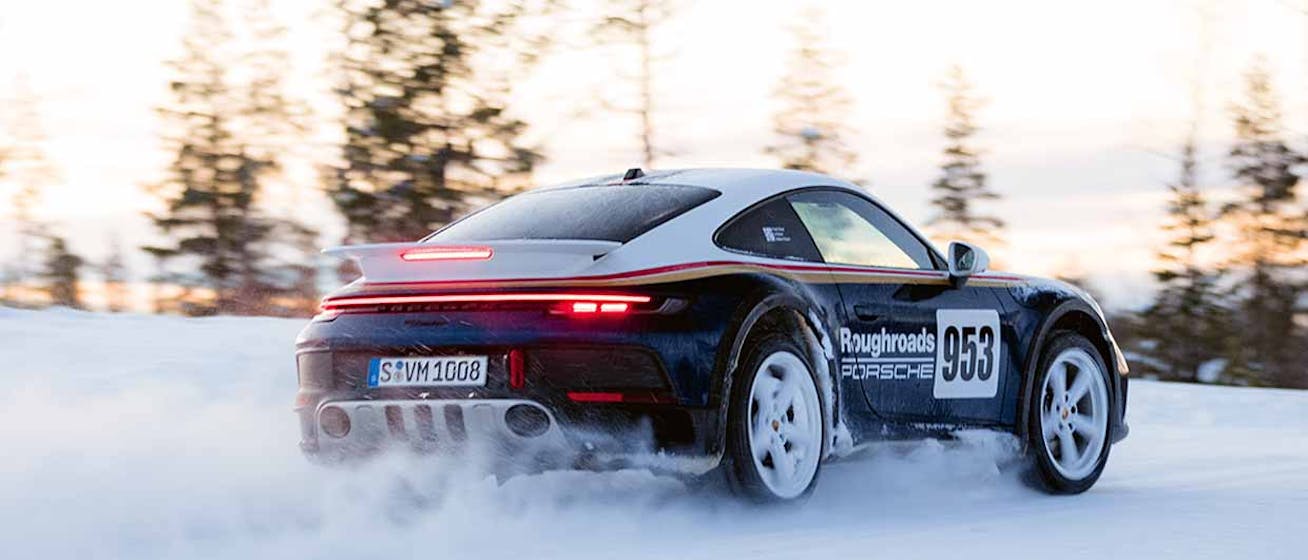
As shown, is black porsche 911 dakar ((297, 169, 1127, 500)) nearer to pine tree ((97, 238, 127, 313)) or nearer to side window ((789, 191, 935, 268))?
side window ((789, 191, 935, 268))

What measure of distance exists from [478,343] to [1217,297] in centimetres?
5122

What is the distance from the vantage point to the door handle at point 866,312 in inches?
280

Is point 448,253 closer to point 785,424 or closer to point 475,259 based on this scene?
point 475,259

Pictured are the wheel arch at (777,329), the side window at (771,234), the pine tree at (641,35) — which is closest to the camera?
the wheel arch at (777,329)

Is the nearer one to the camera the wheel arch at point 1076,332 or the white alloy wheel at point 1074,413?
the wheel arch at point 1076,332

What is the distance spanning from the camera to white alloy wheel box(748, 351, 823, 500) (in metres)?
6.50

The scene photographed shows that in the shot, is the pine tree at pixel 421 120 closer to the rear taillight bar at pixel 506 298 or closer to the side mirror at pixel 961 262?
the side mirror at pixel 961 262

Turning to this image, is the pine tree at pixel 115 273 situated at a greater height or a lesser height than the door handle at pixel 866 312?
lesser

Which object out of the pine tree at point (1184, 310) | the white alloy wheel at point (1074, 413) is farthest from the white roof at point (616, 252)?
the pine tree at point (1184, 310)

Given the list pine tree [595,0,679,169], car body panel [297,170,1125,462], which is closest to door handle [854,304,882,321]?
car body panel [297,170,1125,462]

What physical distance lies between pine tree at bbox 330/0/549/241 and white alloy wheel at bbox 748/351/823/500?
21646 mm

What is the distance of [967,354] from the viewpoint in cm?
774

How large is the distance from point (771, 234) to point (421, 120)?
23307 mm

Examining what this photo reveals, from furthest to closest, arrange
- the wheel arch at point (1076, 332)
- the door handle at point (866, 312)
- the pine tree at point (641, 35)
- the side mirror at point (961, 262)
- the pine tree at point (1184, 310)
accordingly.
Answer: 1. the pine tree at point (1184, 310)
2. the pine tree at point (641, 35)
3. the wheel arch at point (1076, 332)
4. the side mirror at point (961, 262)
5. the door handle at point (866, 312)
